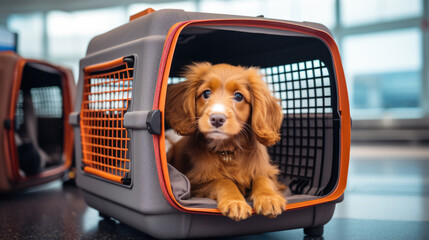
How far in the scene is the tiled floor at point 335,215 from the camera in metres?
1.65

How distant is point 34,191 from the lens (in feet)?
8.96

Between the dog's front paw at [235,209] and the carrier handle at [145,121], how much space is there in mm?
310

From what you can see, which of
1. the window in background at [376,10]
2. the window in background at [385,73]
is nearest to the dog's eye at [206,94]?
the window in background at [385,73]

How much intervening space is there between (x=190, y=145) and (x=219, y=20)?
562 millimetres

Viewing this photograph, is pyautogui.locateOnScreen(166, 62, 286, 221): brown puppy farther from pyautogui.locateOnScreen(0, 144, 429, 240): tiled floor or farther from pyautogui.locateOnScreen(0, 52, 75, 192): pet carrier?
pyautogui.locateOnScreen(0, 52, 75, 192): pet carrier

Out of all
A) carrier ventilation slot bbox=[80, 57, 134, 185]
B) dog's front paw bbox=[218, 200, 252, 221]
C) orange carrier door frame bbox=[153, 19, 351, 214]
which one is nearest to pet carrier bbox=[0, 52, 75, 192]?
carrier ventilation slot bbox=[80, 57, 134, 185]

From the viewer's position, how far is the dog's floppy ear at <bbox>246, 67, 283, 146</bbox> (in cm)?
146

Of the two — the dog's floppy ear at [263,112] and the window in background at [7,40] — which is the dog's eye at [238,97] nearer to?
the dog's floppy ear at [263,112]

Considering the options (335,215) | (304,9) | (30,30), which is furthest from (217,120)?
(30,30)

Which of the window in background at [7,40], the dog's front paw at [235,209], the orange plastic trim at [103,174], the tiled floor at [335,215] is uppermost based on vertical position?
the window in background at [7,40]

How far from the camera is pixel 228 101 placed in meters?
1.46

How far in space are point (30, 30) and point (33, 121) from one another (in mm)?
5902

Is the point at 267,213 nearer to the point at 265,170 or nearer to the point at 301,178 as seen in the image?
the point at 265,170

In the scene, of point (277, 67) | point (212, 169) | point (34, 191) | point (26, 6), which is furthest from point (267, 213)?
point (26, 6)
